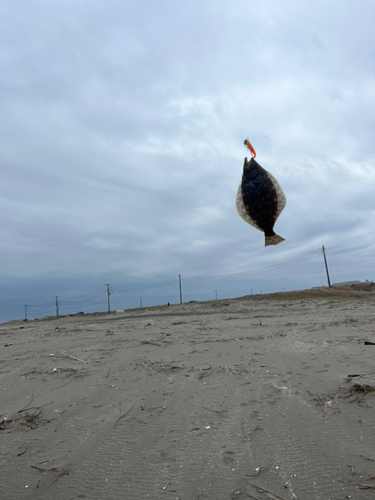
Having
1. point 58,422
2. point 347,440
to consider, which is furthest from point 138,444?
point 347,440

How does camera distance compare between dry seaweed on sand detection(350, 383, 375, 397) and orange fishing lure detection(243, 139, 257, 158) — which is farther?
dry seaweed on sand detection(350, 383, 375, 397)

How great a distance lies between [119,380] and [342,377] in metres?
3.95

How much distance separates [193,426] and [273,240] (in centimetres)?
253

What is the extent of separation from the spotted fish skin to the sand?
223 cm

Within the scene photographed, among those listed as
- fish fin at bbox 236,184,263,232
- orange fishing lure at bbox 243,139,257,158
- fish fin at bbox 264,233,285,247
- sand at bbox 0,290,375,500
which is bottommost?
sand at bbox 0,290,375,500

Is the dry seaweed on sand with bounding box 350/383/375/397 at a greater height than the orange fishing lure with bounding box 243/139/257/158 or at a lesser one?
lesser

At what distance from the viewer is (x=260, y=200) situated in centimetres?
306

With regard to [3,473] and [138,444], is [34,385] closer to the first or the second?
[3,473]

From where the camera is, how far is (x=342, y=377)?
190 inches

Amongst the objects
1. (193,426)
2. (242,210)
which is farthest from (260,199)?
(193,426)

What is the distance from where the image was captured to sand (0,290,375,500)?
2.65 meters

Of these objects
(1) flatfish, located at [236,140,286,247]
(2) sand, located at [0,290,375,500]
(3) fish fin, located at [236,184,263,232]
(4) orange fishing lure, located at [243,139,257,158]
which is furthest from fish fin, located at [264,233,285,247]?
(2) sand, located at [0,290,375,500]

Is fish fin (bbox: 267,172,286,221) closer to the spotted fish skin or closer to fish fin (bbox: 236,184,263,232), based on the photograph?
the spotted fish skin

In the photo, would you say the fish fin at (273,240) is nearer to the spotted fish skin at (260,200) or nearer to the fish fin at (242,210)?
the spotted fish skin at (260,200)
